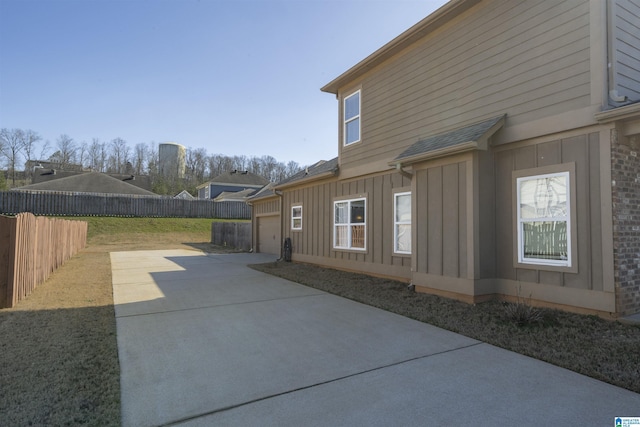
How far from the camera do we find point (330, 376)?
333 centimetres

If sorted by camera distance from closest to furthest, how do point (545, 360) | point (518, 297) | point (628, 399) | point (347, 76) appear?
point (628, 399) → point (545, 360) → point (518, 297) → point (347, 76)

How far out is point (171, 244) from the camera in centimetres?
2177

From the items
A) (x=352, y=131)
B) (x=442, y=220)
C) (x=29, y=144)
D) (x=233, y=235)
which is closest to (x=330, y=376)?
(x=442, y=220)

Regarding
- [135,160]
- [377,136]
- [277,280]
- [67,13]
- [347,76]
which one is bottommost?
[277,280]

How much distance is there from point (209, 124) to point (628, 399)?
19.1 m

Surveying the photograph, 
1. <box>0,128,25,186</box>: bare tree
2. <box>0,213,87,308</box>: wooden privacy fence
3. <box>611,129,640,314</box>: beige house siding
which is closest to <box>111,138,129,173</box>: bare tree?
<box>0,128,25,186</box>: bare tree

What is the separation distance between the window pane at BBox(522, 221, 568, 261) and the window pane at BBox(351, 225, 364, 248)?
436 centimetres

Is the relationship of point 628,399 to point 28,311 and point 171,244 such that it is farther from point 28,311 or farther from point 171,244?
point 171,244

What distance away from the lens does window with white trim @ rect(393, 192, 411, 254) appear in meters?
7.96

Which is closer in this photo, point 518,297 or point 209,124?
point 518,297

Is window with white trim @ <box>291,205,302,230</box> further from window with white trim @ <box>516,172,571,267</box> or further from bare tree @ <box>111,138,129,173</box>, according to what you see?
bare tree @ <box>111,138,129,173</box>

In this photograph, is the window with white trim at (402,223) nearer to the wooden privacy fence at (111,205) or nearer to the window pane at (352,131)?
the window pane at (352,131)

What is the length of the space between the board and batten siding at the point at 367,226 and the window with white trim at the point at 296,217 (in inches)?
6.1

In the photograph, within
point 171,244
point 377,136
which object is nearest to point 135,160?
point 171,244
